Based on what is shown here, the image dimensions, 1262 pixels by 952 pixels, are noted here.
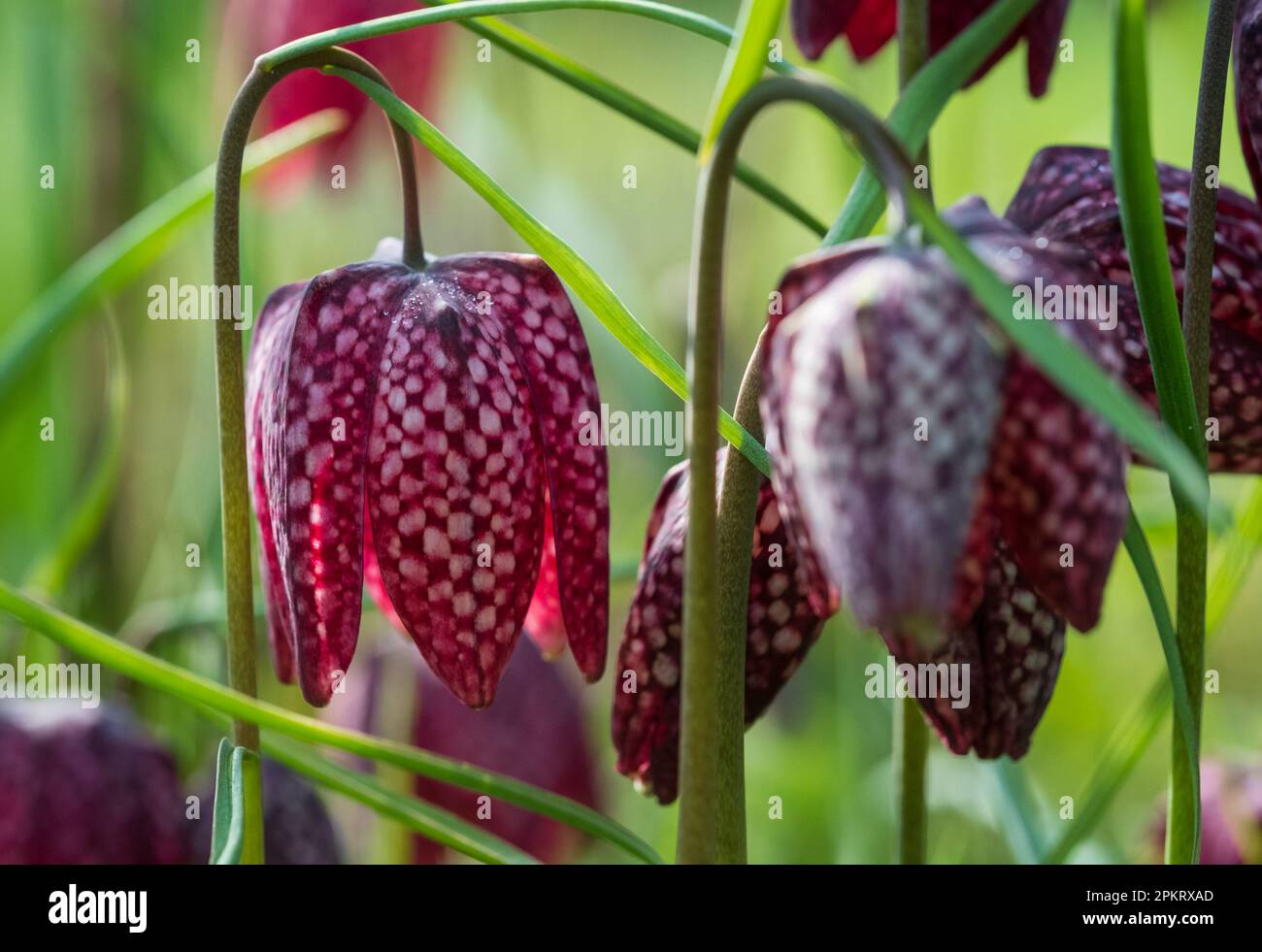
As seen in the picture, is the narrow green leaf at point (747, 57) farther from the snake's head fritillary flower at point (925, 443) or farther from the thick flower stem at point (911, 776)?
the thick flower stem at point (911, 776)

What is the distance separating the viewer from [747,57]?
2.39 feet

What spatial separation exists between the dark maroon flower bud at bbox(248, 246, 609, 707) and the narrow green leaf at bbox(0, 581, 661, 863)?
0.04m

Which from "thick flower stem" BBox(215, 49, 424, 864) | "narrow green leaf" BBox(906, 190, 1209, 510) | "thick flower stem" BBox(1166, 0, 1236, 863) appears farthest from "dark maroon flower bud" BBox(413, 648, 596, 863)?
"narrow green leaf" BBox(906, 190, 1209, 510)

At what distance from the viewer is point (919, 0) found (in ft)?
3.30

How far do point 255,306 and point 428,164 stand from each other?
57cm

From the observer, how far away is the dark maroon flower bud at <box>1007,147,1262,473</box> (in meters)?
1.00

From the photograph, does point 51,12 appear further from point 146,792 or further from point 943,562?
point 943,562

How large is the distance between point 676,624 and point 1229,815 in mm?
756

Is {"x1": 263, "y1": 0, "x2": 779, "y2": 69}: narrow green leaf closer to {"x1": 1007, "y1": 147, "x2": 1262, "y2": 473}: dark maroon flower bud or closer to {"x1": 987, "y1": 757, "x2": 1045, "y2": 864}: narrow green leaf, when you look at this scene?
{"x1": 1007, "y1": 147, "x2": 1262, "y2": 473}: dark maroon flower bud

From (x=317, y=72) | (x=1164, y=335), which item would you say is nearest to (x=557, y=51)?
(x=1164, y=335)

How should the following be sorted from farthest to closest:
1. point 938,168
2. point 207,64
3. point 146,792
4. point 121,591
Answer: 1. point 207,64
2. point 938,168
3. point 121,591
4. point 146,792
